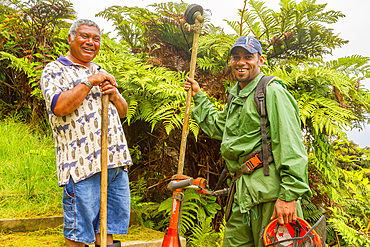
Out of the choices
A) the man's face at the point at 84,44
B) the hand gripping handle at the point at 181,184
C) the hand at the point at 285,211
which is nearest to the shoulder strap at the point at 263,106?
the hand at the point at 285,211

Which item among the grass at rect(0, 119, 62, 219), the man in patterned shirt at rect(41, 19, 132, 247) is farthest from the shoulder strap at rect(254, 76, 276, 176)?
the grass at rect(0, 119, 62, 219)

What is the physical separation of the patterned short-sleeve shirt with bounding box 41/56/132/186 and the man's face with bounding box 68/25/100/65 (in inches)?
3.6

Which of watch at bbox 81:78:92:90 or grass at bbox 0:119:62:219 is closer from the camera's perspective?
watch at bbox 81:78:92:90

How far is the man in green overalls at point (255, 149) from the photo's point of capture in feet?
7.41

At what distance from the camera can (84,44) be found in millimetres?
2410

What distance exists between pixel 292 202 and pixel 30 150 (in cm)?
403

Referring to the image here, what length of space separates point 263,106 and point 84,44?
1.44 m

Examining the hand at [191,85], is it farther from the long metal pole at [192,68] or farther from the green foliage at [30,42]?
the green foliage at [30,42]

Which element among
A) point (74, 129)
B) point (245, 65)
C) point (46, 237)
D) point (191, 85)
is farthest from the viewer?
point (46, 237)

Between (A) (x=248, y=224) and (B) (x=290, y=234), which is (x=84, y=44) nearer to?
(A) (x=248, y=224)

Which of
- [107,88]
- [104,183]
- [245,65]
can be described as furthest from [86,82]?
[245,65]

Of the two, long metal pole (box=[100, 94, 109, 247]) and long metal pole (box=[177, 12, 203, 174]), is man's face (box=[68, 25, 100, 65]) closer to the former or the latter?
long metal pole (box=[100, 94, 109, 247])

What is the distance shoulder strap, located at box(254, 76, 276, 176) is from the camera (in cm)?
237

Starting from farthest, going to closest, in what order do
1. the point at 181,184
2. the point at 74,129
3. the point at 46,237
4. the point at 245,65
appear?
1. the point at 46,237
2. the point at 245,65
3. the point at 181,184
4. the point at 74,129
